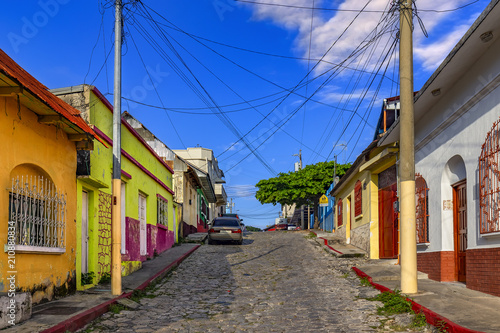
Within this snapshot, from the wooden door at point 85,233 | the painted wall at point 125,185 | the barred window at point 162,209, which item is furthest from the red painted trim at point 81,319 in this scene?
the barred window at point 162,209

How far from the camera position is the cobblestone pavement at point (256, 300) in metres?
7.61

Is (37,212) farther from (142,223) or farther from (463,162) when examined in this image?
(463,162)

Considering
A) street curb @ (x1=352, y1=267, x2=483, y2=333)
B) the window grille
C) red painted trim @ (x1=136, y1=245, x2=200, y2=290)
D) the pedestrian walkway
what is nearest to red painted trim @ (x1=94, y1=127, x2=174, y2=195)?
the window grille

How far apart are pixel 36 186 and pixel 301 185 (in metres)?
30.0

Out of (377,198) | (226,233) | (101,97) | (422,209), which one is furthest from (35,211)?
(226,233)

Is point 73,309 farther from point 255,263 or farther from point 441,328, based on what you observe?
point 255,263

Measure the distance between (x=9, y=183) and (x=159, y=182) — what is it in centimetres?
1138

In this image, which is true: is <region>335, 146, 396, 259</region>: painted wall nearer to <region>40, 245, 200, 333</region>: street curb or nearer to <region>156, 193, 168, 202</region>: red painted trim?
<region>156, 193, 168, 202</region>: red painted trim

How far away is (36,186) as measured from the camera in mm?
8461

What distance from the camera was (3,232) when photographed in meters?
7.12

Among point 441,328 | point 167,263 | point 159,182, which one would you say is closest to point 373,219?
point 167,263

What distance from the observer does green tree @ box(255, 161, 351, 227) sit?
3703 centimetres

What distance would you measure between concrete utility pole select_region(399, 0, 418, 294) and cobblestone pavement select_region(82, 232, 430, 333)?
976 millimetres

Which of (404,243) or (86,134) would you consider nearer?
(404,243)
